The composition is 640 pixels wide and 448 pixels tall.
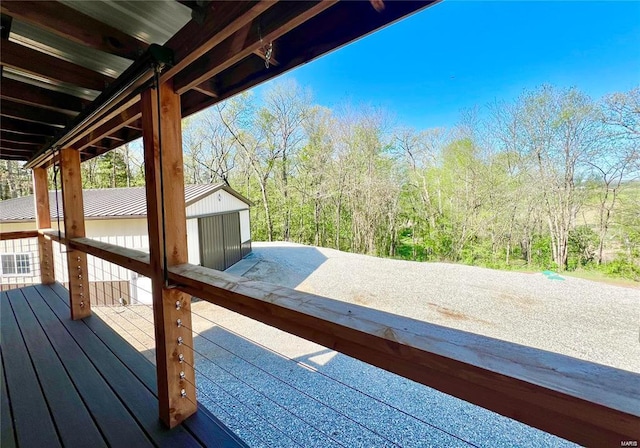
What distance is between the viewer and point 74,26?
117 cm

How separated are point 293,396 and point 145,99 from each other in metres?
3.34

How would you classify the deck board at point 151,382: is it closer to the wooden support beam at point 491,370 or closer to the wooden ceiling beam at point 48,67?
the wooden support beam at point 491,370

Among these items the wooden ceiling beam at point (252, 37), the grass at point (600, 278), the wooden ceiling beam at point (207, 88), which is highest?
the wooden ceiling beam at point (207, 88)

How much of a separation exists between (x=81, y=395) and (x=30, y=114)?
6.84 feet

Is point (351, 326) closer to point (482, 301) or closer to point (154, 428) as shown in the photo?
point (154, 428)

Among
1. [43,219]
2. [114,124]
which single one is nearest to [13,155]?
[43,219]

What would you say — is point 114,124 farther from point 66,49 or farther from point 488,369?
point 488,369

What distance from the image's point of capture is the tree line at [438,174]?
381 inches

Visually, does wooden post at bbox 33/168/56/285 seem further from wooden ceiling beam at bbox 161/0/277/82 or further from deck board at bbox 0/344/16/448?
wooden ceiling beam at bbox 161/0/277/82

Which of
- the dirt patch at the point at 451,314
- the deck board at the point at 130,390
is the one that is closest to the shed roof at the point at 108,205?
the deck board at the point at 130,390

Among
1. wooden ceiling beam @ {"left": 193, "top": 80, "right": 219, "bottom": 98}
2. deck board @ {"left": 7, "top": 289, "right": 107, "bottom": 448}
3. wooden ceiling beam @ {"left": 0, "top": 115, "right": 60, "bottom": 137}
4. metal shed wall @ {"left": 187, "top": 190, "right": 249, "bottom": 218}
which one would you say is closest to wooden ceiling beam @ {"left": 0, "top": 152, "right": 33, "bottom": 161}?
wooden ceiling beam @ {"left": 0, "top": 115, "right": 60, "bottom": 137}

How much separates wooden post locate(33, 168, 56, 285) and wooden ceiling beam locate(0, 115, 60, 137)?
60.0 inches

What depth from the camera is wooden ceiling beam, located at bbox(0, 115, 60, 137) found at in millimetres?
2488

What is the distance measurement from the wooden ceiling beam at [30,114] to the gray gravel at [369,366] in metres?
2.13
